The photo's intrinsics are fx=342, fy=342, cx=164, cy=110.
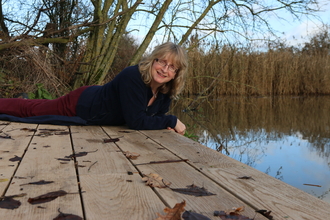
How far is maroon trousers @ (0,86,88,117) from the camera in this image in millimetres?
3487

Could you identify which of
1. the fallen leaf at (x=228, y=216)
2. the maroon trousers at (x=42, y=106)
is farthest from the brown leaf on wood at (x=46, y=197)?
the maroon trousers at (x=42, y=106)

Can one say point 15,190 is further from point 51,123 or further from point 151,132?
point 51,123

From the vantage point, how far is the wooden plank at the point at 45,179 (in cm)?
115

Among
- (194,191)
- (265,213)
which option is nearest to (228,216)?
(265,213)

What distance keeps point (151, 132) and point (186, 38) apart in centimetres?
487

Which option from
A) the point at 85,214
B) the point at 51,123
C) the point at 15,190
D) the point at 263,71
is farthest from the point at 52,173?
the point at 263,71

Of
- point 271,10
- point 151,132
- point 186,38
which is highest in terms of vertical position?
point 271,10

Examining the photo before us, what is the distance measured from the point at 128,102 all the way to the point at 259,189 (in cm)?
177

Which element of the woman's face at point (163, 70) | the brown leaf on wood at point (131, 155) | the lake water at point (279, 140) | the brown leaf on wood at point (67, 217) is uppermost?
the woman's face at point (163, 70)

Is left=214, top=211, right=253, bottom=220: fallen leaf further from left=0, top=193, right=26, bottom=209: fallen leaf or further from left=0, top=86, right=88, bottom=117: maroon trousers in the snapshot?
left=0, top=86, right=88, bottom=117: maroon trousers

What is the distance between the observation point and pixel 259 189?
4.78 ft

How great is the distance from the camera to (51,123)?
342 centimetres

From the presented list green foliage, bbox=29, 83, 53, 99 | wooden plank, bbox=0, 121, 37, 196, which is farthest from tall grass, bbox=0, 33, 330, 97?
wooden plank, bbox=0, 121, 37, 196

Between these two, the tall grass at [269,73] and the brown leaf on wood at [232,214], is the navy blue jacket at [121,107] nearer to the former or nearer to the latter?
the brown leaf on wood at [232,214]
